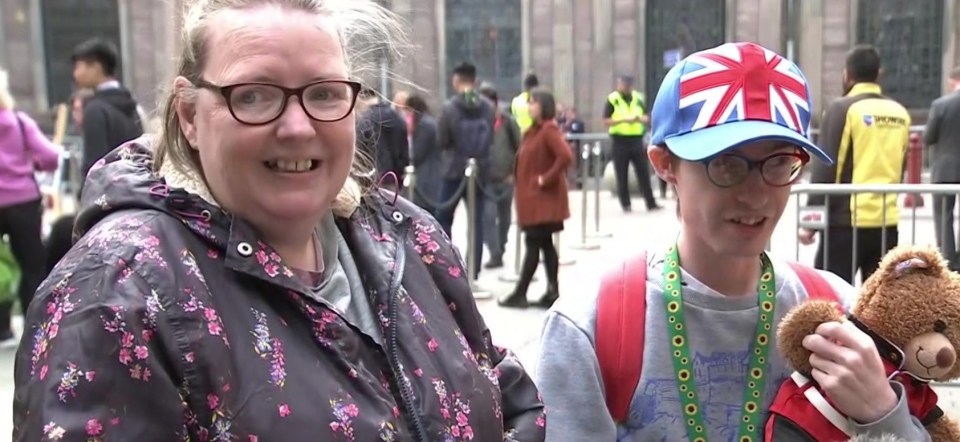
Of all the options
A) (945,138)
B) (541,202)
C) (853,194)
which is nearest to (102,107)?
(541,202)

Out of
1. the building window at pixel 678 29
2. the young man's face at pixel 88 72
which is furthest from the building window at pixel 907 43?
the young man's face at pixel 88 72

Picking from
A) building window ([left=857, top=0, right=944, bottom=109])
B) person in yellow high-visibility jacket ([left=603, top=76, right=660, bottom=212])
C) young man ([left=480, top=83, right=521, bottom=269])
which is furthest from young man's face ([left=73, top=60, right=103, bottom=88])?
building window ([left=857, top=0, right=944, bottom=109])

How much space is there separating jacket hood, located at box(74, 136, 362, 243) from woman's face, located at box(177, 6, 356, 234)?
40mm

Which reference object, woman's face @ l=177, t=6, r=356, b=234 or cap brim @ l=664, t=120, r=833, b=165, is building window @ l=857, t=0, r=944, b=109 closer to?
cap brim @ l=664, t=120, r=833, b=165

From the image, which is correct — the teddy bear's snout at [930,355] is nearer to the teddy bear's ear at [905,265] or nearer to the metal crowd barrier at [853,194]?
the teddy bear's ear at [905,265]

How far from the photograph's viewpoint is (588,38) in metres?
21.0

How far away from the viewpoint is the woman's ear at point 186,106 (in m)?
1.63

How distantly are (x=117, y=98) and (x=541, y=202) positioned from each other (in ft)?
10.9

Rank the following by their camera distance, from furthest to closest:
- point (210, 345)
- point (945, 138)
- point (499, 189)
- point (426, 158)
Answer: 1. point (499, 189)
2. point (426, 158)
3. point (945, 138)
4. point (210, 345)

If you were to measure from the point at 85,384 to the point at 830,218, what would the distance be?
5.14 m

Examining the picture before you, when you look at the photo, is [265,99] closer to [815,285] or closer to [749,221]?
[749,221]

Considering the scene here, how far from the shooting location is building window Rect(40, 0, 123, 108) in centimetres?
2280

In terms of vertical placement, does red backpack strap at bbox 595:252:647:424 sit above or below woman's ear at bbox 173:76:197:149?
below

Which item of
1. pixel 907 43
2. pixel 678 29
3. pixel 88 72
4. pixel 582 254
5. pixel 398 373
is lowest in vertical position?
pixel 582 254
